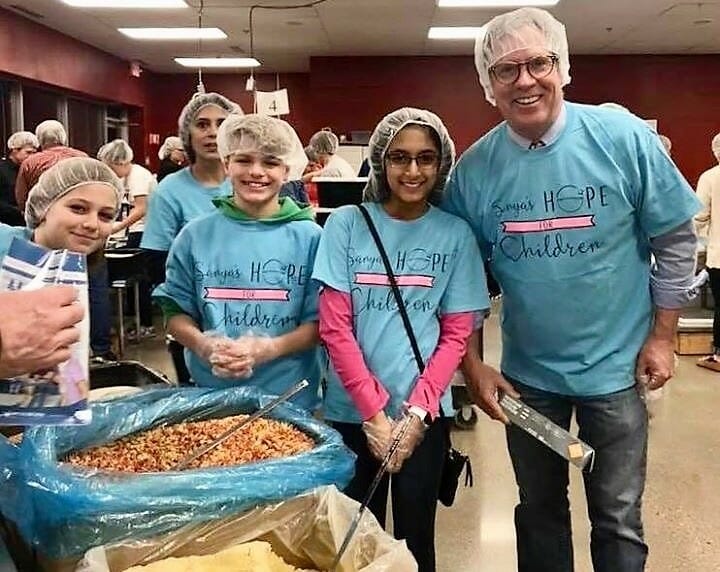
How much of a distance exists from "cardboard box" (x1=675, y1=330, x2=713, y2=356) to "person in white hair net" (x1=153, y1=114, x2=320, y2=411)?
4.43 meters

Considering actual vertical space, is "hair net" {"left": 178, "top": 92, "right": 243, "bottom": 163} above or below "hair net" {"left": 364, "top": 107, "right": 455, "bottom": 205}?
above

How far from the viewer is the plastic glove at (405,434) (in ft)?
5.44

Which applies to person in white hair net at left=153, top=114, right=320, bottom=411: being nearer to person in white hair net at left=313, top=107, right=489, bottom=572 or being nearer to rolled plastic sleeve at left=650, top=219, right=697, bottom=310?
person in white hair net at left=313, top=107, right=489, bottom=572

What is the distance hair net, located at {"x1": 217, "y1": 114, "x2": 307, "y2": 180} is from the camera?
1.87m

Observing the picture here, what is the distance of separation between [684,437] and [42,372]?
11.7 ft

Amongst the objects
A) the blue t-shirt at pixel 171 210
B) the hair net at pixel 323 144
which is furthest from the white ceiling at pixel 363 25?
the blue t-shirt at pixel 171 210

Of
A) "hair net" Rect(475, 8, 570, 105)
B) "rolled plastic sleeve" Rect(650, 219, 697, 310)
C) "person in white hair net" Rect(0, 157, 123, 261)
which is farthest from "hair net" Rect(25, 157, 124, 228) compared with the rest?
"rolled plastic sleeve" Rect(650, 219, 697, 310)

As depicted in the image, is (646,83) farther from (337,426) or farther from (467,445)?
(337,426)

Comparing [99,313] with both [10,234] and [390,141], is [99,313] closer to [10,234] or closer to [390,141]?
[10,234]

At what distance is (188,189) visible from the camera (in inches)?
98.7

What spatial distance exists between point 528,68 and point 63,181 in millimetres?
1036

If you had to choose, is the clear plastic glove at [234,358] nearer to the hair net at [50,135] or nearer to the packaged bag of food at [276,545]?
the packaged bag of food at [276,545]

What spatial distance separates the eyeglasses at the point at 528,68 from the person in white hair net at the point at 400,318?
0.65 feet

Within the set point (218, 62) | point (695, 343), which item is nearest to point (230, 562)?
point (695, 343)
